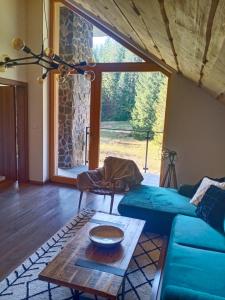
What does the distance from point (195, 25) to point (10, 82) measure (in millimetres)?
3892

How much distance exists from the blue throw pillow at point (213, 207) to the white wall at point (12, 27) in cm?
370

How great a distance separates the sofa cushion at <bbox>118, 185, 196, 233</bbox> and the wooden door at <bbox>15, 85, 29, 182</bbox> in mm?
2653

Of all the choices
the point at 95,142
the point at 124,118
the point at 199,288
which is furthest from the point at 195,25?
the point at 95,142

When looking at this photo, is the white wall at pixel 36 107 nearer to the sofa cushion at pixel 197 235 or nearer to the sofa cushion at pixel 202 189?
the sofa cushion at pixel 202 189

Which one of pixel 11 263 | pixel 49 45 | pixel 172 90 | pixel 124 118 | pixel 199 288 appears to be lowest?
pixel 11 263

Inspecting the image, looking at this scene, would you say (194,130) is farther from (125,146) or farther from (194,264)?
(194,264)

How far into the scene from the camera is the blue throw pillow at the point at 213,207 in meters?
2.71

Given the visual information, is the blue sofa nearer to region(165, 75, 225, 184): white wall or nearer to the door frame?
region(165, 75, 225, 184): white wall

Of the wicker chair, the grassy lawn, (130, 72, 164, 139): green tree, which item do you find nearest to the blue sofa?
the wicker chair

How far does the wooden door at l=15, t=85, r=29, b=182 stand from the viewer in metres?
4.99

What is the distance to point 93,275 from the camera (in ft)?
6.04

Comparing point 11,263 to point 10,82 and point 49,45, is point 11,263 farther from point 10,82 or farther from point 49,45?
point 49,45

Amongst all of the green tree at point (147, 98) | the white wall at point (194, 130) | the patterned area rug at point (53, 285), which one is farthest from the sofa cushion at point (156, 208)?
the green tree at point (147, 98)

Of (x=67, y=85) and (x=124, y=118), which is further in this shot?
(x=67, y=85)
